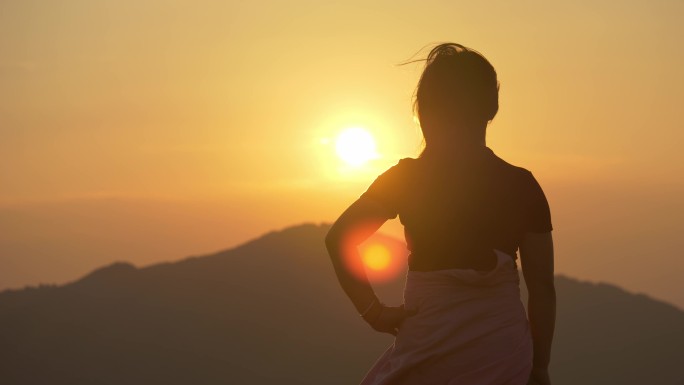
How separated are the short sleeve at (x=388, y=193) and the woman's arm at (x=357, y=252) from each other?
21mm

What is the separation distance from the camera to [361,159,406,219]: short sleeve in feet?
17.6

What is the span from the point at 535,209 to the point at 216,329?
6822cm

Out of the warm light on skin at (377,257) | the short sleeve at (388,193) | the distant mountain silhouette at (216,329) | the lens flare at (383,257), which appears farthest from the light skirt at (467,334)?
the distant mountain silhouette at (216,329)

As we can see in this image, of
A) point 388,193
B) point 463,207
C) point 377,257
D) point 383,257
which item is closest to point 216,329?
point 377,257

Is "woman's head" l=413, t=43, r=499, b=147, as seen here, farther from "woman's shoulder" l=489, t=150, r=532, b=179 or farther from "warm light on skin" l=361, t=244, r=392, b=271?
"warm light on skin" l=361, t=244, r=392, b=271

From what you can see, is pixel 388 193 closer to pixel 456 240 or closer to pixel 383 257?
pixel 456 240

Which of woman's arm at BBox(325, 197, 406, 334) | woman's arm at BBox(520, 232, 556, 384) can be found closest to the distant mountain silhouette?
woman's arm at BBox(520, 232, 556, 384)

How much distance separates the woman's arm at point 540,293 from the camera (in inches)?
213

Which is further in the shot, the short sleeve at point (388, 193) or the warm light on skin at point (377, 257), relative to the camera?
the warm light on skin at point (377, 257)

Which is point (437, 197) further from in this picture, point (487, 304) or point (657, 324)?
point (657, 324)

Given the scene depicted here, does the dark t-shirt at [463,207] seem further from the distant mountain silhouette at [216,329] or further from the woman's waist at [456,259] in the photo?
the distant mountain silhouette at [216,329]

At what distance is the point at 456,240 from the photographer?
5.32 m

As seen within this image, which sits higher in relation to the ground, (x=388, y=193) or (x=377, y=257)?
(x=388, y=193)

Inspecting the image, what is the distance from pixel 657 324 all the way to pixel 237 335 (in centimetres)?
3016
